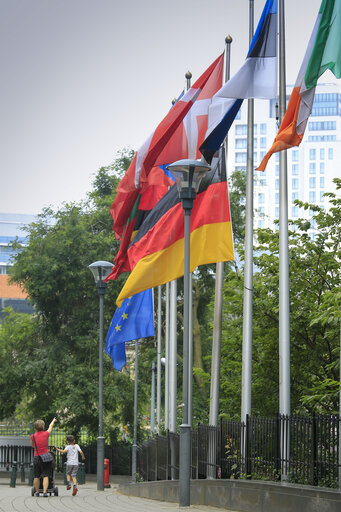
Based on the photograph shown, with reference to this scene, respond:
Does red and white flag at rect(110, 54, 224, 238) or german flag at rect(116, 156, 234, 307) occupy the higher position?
red and white flag at rect(110, 54, 224, 238)

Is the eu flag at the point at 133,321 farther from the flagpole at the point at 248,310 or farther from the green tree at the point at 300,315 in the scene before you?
the flagpole at the point at 248,310

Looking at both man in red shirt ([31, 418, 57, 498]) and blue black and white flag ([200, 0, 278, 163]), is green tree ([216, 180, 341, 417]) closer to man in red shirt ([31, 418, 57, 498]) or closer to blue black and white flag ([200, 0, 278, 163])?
man in red shirt ([31, 418, 57, 498])

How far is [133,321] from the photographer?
80.1ft

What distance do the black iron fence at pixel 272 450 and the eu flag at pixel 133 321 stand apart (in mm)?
5347

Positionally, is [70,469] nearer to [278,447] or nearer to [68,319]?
[278,447]

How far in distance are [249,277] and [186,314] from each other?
5.68ft

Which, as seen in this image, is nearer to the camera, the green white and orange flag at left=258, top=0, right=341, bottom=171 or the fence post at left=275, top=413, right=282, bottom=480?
the green white and orange flag at left=258, top=0, right=341, bottom=171

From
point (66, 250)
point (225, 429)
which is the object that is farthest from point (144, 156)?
point (66, 250)

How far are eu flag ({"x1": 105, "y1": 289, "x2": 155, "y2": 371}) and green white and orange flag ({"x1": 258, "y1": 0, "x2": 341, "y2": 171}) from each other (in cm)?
1032

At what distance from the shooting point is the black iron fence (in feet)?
43.1

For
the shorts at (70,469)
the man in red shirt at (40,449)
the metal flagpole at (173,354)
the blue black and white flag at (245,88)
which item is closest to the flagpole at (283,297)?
the blue black and white flag at (245,88)

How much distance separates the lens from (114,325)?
24.3 metres

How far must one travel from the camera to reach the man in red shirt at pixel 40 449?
18.1 meters

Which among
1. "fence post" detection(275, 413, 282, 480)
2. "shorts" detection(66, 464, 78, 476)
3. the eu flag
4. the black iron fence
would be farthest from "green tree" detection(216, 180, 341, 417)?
"fence post" detection(275, 413, 282, 480)
